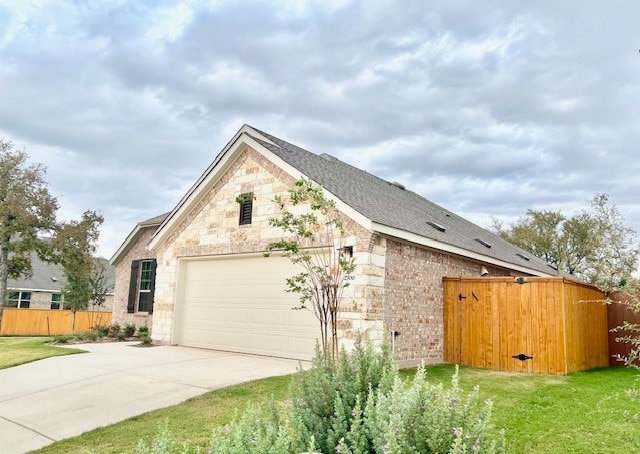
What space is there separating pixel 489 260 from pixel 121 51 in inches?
478

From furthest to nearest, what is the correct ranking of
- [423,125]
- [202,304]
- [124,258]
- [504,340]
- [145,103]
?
[124,258] < [423,125] < [145,103] < [202,304] < [504,340]

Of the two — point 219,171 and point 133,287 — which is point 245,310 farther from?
point 133,287

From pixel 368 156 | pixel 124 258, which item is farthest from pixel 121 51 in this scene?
pixel 368 156

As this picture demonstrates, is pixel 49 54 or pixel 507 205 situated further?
pixel 507 205

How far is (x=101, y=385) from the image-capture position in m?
8.03

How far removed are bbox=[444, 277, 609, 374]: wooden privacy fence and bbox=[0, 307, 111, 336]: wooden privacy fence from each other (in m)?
21.4

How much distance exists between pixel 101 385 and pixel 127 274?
11.3 metres

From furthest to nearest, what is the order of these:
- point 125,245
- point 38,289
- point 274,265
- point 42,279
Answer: point 42,279 < point 38,289 < point 125,245 < point 274,265

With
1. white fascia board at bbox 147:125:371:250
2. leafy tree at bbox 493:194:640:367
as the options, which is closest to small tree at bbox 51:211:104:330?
white fascia board at bbox 147:125:371:250

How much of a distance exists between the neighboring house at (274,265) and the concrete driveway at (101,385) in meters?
1.04

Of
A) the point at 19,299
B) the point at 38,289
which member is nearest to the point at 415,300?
the point at 38,289

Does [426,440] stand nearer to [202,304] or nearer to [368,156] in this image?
[202,304]

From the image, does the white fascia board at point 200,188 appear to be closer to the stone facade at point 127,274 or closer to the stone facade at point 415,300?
the stone facade at point 127,274

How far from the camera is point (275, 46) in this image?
11891 mm
